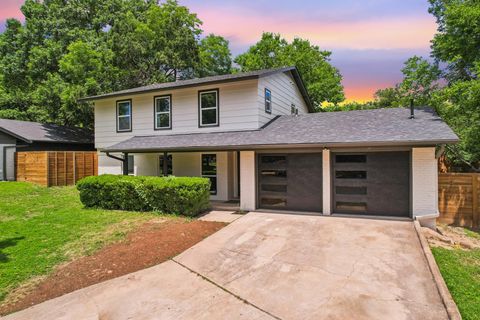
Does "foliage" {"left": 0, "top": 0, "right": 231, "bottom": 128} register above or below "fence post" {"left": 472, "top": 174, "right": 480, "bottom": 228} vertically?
above

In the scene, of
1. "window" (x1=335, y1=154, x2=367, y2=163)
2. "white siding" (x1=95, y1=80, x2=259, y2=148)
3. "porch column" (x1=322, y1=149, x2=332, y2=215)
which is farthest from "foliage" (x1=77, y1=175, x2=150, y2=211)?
"window" (x1=335, y1=154, x2=367, y2=163)

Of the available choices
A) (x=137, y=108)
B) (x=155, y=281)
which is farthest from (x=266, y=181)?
(x=137, y=108)

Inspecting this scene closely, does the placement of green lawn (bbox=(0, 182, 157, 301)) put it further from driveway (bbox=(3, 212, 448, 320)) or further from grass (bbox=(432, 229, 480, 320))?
grass (bbox=(432, 229, 480, 320))

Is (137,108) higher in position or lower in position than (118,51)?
lower

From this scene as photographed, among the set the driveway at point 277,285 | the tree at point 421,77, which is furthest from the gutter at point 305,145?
the tree at point 421,77

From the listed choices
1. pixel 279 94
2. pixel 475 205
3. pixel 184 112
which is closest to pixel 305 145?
pixel 279 94

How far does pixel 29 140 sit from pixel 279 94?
593 inches

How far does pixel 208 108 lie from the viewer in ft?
42.4

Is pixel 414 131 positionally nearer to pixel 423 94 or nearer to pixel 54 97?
pixel 423 94

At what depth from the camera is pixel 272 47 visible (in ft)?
93.5

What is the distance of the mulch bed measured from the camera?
4.82m

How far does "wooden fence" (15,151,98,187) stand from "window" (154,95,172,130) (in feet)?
21.8

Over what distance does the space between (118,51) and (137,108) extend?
1312cm

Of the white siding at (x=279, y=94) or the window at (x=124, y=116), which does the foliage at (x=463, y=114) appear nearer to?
the white siding at (x=279, y=94)
